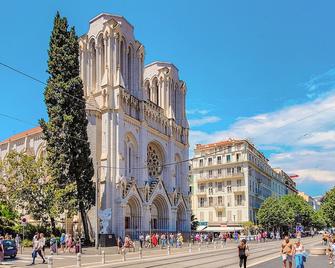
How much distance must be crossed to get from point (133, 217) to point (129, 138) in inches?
360

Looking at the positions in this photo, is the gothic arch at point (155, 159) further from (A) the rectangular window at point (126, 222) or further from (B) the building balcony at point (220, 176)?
(B) the building balcony at point (220, 176)

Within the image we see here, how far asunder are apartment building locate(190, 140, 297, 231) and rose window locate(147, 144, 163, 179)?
66.3 ft

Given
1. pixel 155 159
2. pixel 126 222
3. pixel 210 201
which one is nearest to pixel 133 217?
pixel 126 222

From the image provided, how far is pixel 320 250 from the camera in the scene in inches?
1209

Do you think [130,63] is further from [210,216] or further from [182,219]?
[210,216]

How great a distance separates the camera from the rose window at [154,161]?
6016cm

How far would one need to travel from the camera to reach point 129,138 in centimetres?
5384

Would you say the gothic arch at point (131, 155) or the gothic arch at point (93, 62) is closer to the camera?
the gothic arch at point (131, 155)

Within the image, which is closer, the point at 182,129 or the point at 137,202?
the point at 137,202

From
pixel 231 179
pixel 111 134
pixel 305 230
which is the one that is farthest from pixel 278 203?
pixel 111 134

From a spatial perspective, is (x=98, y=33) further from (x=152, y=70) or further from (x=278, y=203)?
(x=278, y=203)

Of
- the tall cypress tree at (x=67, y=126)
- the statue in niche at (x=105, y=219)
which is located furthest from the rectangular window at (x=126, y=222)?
the tall cypress tree at (x=67, y=126)

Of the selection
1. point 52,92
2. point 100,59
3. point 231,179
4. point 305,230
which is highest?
point 100,59

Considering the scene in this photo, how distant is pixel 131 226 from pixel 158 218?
8.50 metres
